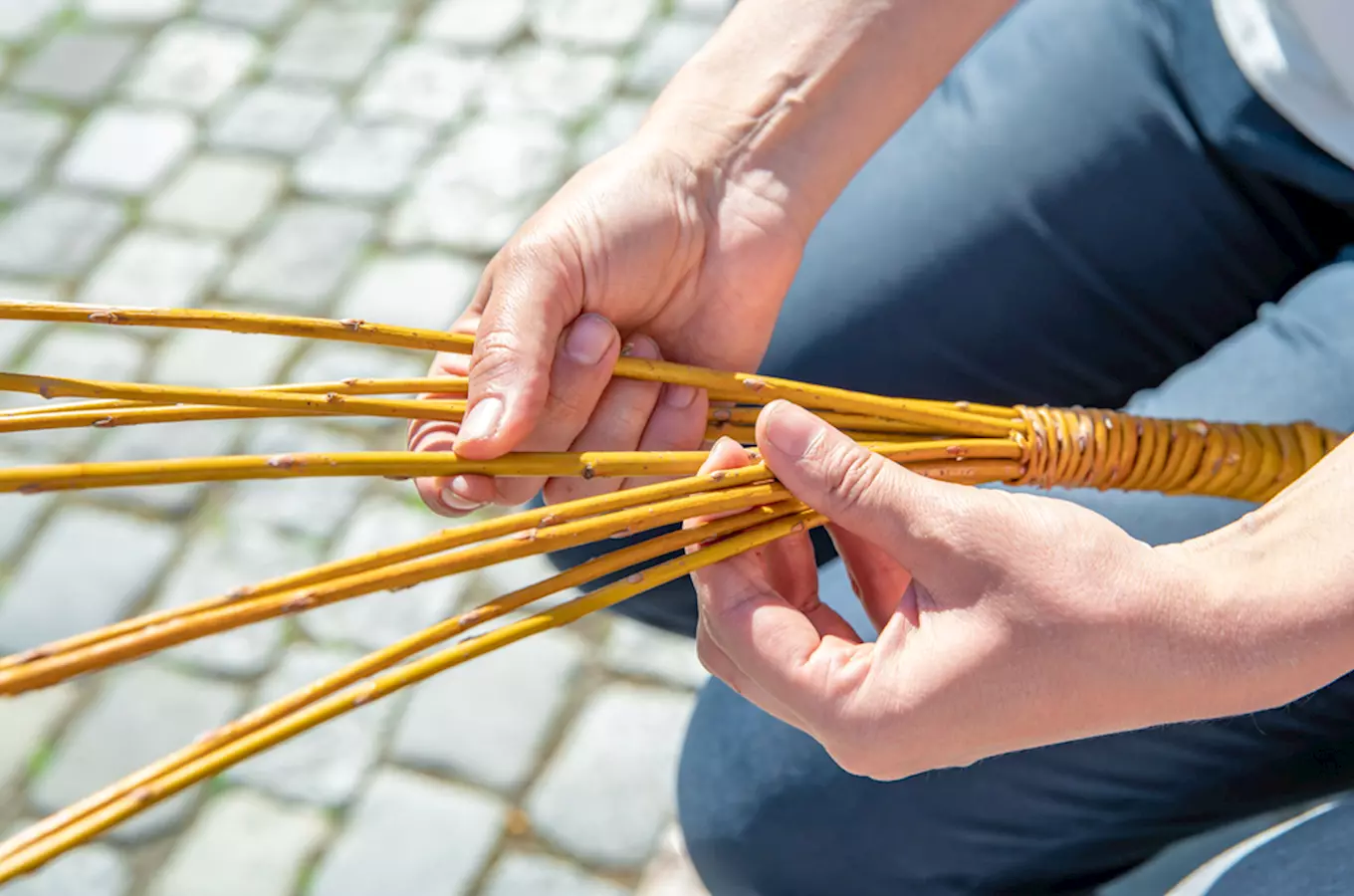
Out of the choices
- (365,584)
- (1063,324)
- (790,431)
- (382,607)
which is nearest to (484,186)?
(382,607)

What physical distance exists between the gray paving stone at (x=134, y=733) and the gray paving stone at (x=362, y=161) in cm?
100

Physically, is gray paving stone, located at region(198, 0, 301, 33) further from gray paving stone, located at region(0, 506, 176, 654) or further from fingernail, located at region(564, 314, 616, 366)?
fingernail, located at region(564, 314, 616, 366)

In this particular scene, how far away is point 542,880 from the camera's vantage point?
1552mm

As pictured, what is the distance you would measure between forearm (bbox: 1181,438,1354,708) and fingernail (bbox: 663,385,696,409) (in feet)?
1.39

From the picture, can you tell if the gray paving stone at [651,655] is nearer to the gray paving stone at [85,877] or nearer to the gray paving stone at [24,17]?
the gray paving stone at [85,877]

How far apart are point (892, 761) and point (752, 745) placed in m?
0.32

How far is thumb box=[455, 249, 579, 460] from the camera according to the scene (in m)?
0.92

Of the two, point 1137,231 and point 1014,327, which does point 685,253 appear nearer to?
point 1014,327

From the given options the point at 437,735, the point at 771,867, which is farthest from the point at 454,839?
the point at 771,867

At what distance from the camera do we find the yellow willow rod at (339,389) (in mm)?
813

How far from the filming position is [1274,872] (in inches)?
37.1

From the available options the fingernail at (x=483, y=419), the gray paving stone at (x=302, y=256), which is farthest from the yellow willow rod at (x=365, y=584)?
the gray paving stone at (x=302, y=256)

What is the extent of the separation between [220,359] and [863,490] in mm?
1533

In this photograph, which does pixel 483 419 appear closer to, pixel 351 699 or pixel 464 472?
pixel 464 472
